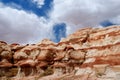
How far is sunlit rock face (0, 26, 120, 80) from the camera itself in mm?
61303

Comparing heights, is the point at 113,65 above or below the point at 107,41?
below

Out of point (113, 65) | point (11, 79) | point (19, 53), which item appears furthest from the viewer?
point (19, 53)

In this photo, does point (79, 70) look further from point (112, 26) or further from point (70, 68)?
point (112, 26)

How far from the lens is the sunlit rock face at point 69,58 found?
6130cm

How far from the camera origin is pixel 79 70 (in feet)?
219

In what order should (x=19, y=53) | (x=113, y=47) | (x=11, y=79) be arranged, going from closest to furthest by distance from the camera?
(x=113, y=47) < (x=11, y=79) < (x=19, y=53)

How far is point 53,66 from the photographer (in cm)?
7212

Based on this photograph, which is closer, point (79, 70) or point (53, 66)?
point (79, 70)

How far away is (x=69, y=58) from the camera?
72312 mm

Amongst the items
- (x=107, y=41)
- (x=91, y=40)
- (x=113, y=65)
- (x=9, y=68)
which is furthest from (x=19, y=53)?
(x=113, y=65)

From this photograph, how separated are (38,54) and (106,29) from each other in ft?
62.0

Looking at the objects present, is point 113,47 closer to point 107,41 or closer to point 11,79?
point 107,41

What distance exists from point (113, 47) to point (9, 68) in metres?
28.8

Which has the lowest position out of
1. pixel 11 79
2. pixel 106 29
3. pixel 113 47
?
pixel 11 79
